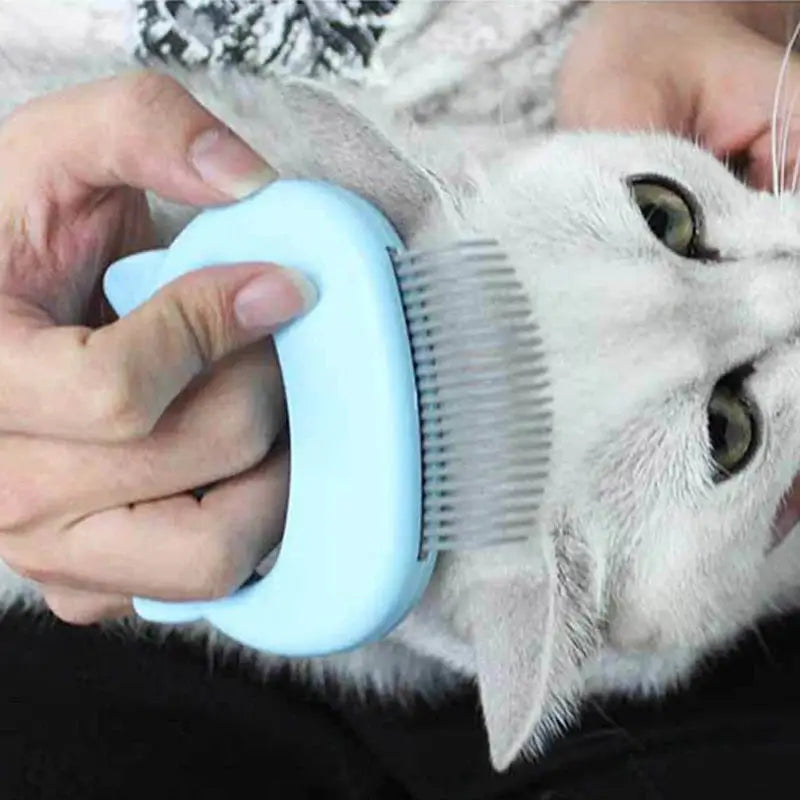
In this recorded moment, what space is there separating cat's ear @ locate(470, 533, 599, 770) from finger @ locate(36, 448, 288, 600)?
0.14 m

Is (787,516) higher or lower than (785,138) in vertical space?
lower

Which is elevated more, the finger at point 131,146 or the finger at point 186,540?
the finger at point 131,146

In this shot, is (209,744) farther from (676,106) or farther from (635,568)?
(676,106)

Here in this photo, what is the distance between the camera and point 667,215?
0.83m

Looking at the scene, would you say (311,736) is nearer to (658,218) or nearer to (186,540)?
(186,540)

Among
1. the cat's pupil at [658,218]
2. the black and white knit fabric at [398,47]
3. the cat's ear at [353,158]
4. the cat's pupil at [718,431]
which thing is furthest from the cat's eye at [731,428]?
the black and white knit fabric at [398,47]

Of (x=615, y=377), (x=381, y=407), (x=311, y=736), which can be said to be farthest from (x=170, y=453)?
(x=311, y=736)

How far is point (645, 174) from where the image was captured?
0.84 m

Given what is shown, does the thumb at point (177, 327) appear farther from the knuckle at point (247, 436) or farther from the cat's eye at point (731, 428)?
the cat's eye at point (731, 428)

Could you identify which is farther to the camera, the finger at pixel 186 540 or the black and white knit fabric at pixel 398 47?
the black and white knit fabric at pixel 398 47

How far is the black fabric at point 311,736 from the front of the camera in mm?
994

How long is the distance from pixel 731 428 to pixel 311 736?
1.51ft

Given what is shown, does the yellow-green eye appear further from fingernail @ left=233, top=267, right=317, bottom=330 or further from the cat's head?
fingernail @ left=233, top=267, right=317, bottom=330

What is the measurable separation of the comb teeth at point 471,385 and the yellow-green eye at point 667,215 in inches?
5.7
